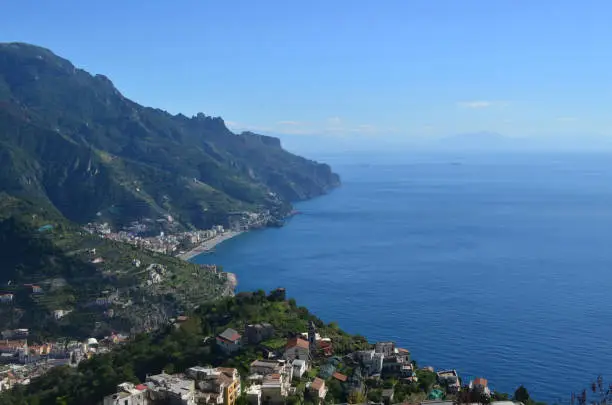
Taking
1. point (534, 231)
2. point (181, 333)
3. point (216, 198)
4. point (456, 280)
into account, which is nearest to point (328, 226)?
point (216, 198)

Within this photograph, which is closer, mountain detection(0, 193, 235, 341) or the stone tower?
the stone tower

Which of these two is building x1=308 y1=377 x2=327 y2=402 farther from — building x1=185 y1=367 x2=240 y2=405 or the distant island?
the distant island

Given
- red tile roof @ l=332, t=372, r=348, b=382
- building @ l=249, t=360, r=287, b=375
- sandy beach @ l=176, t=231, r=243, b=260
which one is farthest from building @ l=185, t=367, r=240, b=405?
sandy beach @ l=176, t=231, r=243, b=260

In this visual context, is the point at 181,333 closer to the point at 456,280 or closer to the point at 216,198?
the point at 456,280

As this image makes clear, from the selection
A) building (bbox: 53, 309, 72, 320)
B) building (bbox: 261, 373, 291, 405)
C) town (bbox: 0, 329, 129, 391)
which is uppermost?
building (bbox: 261, 373, 291, 405)

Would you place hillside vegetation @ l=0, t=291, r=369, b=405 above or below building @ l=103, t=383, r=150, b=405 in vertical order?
below

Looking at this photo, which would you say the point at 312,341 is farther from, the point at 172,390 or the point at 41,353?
the point at 41,353

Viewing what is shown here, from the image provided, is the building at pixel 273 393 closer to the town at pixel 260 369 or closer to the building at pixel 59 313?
the town at pixel 260 369

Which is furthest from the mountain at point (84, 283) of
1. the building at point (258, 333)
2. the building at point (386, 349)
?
the building at point (386, 349)
